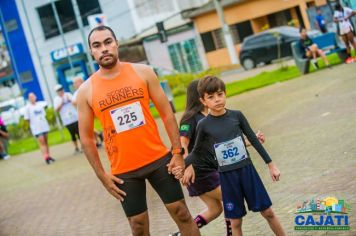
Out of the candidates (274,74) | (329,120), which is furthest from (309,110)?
(274,74)

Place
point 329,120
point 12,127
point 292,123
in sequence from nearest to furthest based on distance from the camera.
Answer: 1. point 329,120
2. point 292,123
3. point 12,127

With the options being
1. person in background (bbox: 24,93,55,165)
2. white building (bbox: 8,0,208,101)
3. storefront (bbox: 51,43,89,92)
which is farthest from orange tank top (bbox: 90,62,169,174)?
storefront (bbox: 51,43,89,92)

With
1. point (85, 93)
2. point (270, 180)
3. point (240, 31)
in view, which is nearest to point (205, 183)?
point (85, 93)

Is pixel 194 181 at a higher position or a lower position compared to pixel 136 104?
lower

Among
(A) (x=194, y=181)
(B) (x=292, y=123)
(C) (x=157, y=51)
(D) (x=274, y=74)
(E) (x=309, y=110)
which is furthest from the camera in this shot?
(C) (x=157, y=51)

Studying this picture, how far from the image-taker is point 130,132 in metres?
4.81

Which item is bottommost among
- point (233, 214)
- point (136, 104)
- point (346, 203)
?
point (346, 203)

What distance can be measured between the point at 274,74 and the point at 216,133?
1885 cm

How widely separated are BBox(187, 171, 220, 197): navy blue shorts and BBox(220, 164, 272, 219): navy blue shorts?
645mm

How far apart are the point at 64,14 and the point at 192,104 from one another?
41842 mm

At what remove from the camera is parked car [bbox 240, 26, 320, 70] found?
1260 inches

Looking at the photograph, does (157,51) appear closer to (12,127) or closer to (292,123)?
(12,127)

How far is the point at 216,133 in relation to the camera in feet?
15.8

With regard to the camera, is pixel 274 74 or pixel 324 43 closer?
pixel 324 43
